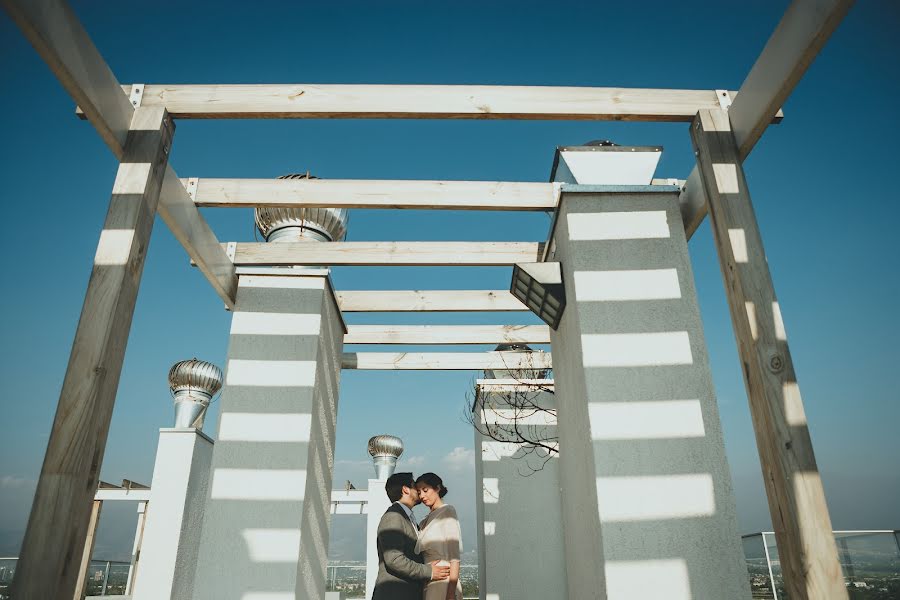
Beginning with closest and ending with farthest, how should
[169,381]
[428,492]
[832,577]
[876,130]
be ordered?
[832,577] → [428,492] → [169,381] → [876,130]

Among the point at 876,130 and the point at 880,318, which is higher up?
the point at 876,130

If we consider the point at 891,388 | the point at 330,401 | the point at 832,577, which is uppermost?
the point at 891,388

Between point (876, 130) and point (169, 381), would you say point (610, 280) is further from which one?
point (876, 130)

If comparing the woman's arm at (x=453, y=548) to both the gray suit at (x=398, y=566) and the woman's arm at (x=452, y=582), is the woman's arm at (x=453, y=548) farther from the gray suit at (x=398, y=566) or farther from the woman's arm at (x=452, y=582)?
the gray suit at (x=398, y=566)

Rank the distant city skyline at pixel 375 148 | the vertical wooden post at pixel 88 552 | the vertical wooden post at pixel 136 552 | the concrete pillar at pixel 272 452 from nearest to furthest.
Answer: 1. the distant city skyline at pixel 375 148
2. the concrete pillar at pixel 272 452
3. the vertical wooden post at pixel 88 552
4. the vertical wooden post at pixel 136 552

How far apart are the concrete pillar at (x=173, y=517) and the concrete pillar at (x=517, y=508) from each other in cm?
356

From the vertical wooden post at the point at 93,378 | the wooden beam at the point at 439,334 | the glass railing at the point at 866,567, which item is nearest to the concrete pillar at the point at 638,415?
the wooden beam at the point at 439,334

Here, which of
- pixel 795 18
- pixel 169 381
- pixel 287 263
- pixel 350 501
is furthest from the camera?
pixel 350 501

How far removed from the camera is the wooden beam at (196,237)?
3.60 m

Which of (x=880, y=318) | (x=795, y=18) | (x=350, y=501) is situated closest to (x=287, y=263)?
(x=795, y=18)

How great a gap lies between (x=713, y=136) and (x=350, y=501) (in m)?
11.2

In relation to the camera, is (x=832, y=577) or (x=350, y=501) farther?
(x=350, y=501)

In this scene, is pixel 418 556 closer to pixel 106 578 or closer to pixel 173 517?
pixel 173 517

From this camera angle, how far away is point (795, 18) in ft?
8.05
